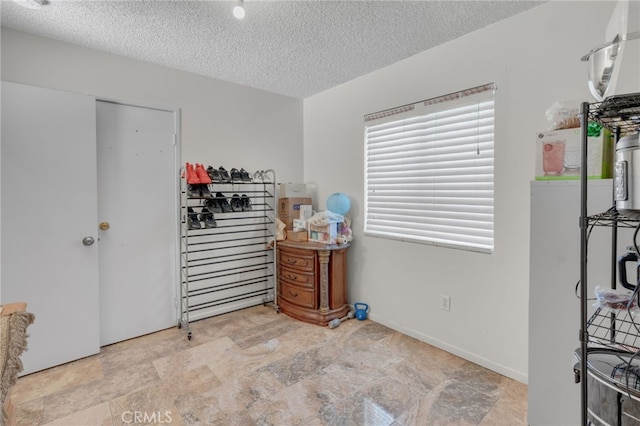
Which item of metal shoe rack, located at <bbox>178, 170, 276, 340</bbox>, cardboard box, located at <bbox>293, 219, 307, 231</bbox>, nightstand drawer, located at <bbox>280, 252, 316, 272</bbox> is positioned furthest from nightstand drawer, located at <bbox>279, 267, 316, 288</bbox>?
cardboard box, located at <bbox>293, 219, 307, 231</bbox>

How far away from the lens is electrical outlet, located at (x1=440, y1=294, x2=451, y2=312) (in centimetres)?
251

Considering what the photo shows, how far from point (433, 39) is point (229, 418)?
299 cm

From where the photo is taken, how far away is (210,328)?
9.77ft

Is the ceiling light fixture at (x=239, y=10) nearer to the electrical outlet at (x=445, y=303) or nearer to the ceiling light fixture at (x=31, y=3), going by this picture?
the ceiling light fixture at (x=31, y=3)

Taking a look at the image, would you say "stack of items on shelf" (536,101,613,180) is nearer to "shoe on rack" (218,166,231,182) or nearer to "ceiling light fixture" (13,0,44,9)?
"shoe on rack" (218,166,231,182)

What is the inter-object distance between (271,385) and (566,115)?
2.32 m

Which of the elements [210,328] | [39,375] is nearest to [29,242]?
[39,375]

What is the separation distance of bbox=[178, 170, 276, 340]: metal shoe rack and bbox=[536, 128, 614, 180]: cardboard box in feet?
8.24

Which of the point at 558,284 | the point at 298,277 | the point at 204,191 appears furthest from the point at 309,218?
the point at 558,284

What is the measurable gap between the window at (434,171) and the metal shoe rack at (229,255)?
122 cm

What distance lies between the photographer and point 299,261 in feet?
10.4

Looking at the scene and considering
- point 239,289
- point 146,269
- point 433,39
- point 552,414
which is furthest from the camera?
point 239,289

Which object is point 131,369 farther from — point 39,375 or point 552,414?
point 552,414

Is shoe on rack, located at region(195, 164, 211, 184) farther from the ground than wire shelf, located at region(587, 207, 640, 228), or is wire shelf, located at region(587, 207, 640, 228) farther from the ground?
shoe on rack, located at region(195, 164, 211, 184)
